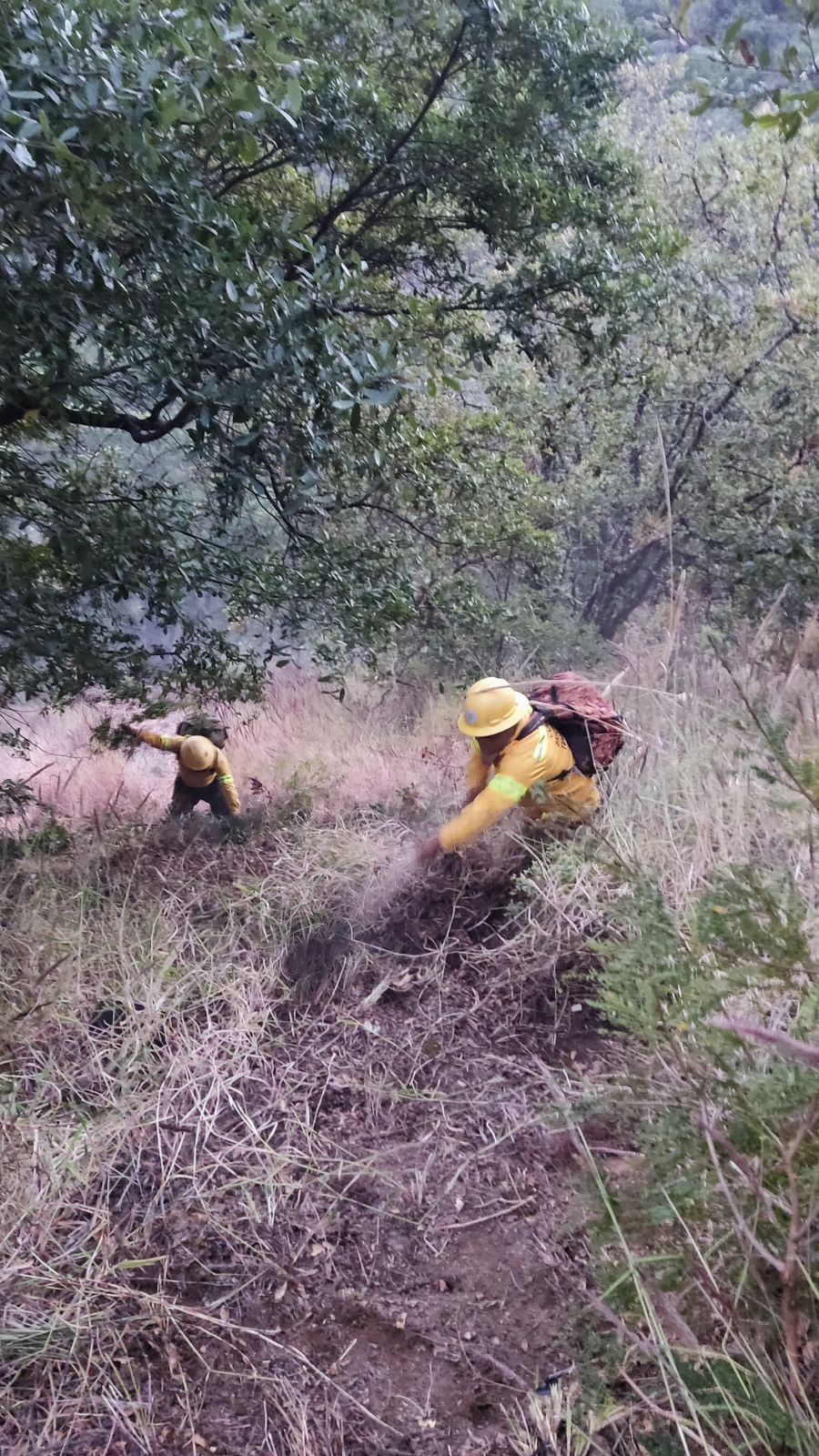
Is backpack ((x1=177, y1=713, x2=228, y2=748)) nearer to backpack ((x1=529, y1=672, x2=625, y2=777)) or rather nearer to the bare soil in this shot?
the bare soil

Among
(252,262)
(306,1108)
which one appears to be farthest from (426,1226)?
(252,262)

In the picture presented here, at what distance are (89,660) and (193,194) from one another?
208 centimetres

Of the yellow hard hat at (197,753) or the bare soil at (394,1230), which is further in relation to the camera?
the yellow hard hat at (197,753)

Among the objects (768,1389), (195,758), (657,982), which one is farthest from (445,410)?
(768,1389)

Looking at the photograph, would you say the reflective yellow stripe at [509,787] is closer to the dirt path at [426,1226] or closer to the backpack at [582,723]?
the backpack at [582,723]

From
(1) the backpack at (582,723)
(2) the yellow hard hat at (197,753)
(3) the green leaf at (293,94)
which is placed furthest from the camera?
(2) the yellow hard hat at (197,753)

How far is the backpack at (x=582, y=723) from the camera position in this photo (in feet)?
13.6

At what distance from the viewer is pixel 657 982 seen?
1954 mm

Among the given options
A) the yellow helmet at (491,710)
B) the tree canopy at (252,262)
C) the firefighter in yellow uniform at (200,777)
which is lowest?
the firefighter in yellow uniform at (200,777)

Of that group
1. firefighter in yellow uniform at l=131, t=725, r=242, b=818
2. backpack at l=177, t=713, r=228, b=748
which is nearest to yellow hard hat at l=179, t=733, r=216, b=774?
firefighter in yellow uniform at l=131, t=725, r=242, b=818

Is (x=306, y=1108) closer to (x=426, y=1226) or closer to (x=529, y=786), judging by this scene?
(x=426, y=1226)

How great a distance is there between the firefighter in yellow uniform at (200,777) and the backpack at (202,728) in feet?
0.20

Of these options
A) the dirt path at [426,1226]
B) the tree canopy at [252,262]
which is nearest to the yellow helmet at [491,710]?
the dirt path at [426,1226]

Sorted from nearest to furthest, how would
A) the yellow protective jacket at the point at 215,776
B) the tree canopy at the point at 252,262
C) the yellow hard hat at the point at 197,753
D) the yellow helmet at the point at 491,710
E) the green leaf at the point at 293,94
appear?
the green leaf at the point at 293,94, the tree canopy at the point at 252,262, the yellow helmet at the point at 491,710, the yellow hard hat at the point at 197,753, the yellow protective jacket at the point at 215,776
